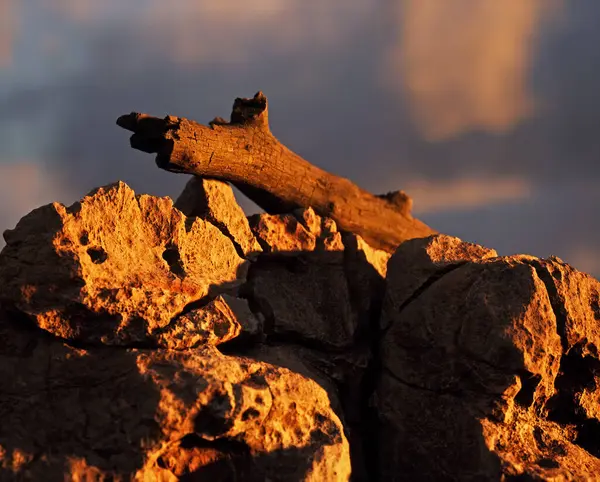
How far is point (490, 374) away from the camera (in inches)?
243

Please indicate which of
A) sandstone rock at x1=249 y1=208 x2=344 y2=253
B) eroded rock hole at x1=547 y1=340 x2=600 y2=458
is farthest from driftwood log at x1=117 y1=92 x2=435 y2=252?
eroded rock hole at x1=547 y1=340 x2=600 y2=458

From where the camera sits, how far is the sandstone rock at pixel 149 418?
5.13 meters

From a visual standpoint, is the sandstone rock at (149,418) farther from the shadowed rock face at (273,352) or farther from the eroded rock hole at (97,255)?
the eroded rock hole at (97,255)

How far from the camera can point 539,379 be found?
6309mm

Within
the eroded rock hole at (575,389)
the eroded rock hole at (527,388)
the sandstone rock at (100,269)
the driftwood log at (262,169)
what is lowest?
the sandstone rock at (100,269)

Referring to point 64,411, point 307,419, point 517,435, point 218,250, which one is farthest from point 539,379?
point 64,411

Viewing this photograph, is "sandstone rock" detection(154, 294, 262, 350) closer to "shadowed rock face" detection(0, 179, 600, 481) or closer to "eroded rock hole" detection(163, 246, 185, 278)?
"shadowed rock face" detection(0, 179, 600, 481)

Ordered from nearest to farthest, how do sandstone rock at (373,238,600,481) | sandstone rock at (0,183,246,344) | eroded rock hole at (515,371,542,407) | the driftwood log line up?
sandstone rock at (0,183,246,344) < sandstone rock at (373,238,600,481) < eroded rock hole at (515,371,542,407) < the driftwood log

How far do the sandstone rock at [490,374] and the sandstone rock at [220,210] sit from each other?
1.71m

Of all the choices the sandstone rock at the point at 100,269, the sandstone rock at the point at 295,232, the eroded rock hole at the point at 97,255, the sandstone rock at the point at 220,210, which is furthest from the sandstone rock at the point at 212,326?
the sandstone rock at the point at 295,232

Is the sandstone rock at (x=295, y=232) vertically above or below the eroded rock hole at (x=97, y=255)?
above

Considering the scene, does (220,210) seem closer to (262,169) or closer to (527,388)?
(262,169)

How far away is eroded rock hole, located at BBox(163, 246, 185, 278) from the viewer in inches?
250

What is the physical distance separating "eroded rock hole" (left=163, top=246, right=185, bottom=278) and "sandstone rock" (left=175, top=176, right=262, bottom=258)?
863 mm
